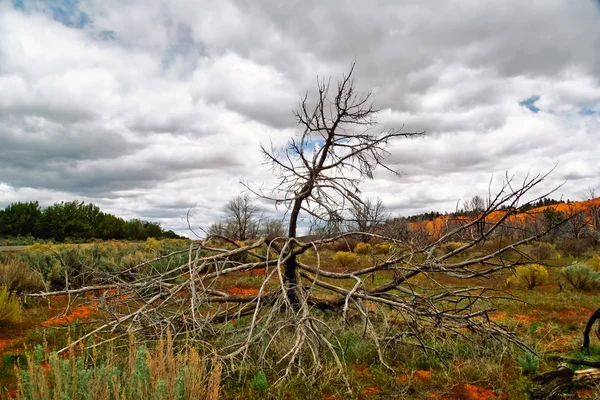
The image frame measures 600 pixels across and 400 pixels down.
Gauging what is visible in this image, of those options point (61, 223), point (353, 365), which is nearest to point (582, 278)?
point (353, 365)

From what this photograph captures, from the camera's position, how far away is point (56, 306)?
31.7 feet

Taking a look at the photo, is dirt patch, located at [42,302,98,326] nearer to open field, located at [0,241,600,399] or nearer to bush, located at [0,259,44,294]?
open field, located at [0,241,600,399]

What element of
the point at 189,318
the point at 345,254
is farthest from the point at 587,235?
the point at 189,318

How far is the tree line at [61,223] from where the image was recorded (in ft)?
156

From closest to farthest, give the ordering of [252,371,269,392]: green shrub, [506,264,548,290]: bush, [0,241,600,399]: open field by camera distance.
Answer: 1. [0,241,600,399]: open field
2. [252,371,269,392]: green shrub
3. [506,264,548,290]: bush

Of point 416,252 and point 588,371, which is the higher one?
point 416,252

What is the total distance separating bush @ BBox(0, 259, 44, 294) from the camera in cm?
965

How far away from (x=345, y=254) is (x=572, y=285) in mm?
10566

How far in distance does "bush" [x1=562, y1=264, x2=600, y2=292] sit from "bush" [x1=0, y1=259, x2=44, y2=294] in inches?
618

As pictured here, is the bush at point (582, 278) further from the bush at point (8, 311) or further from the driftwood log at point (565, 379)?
the bush at point (8, 311)

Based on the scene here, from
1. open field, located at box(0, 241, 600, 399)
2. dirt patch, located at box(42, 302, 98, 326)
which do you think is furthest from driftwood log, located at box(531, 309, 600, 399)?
dirt patch, located at box(42, 302, 98, 326)

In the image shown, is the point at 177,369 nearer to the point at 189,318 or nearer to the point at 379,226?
the point at 189,318

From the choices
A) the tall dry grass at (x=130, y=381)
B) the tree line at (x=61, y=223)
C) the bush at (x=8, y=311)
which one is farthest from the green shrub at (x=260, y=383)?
the tree line at (x=61, y=223)

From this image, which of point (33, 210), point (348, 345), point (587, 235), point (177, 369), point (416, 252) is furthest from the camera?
point (33, 210)
